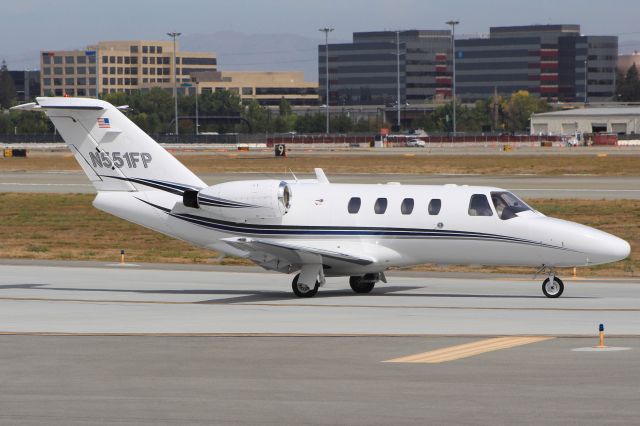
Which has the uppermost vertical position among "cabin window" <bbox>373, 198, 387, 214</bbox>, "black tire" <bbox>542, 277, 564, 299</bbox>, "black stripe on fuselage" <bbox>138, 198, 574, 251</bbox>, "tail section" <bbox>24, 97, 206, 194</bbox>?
"tail section" <bbox>24, 97, 206, 194</bbox>

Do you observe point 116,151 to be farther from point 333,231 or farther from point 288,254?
point 333,231

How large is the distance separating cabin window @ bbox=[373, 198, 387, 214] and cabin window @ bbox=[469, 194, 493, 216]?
6.73 ft

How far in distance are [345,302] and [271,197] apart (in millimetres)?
3122

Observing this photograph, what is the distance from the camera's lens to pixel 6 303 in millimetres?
28156

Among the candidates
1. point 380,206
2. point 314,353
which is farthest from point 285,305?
point 314,353

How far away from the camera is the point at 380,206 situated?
29.3 meters

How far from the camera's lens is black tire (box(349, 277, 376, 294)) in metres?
30.7

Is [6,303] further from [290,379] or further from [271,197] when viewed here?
Result: [290,379]

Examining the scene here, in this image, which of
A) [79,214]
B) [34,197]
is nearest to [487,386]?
[79,214]

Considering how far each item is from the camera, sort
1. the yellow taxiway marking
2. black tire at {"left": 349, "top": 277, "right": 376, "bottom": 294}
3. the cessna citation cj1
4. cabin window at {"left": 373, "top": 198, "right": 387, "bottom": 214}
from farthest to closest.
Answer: black tire at {"left": 349, "top": 277, "right": 376, "bottom": 294}, cabin window at {"left": 373, "top": 198, "right": 387, "bottom": 214}, the cessna citation cj1, the yellow taxiway marking

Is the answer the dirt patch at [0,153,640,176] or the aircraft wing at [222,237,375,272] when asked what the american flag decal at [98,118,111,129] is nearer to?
the aircraft wing at [222,237,375,272]

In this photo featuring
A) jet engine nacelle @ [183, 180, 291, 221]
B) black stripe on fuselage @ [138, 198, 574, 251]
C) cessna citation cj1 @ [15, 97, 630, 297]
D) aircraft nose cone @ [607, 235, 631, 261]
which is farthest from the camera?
jet engine nacelle @ [183, 180, 291, 221]

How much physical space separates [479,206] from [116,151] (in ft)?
30.3

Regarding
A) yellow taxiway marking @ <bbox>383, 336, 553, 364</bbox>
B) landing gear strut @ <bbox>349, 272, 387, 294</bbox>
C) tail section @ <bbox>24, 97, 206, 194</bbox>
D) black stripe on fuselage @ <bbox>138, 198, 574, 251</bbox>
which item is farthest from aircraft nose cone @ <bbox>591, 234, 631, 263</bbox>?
tail section @ <bbox>24, 97, 206, 194</bbox>
